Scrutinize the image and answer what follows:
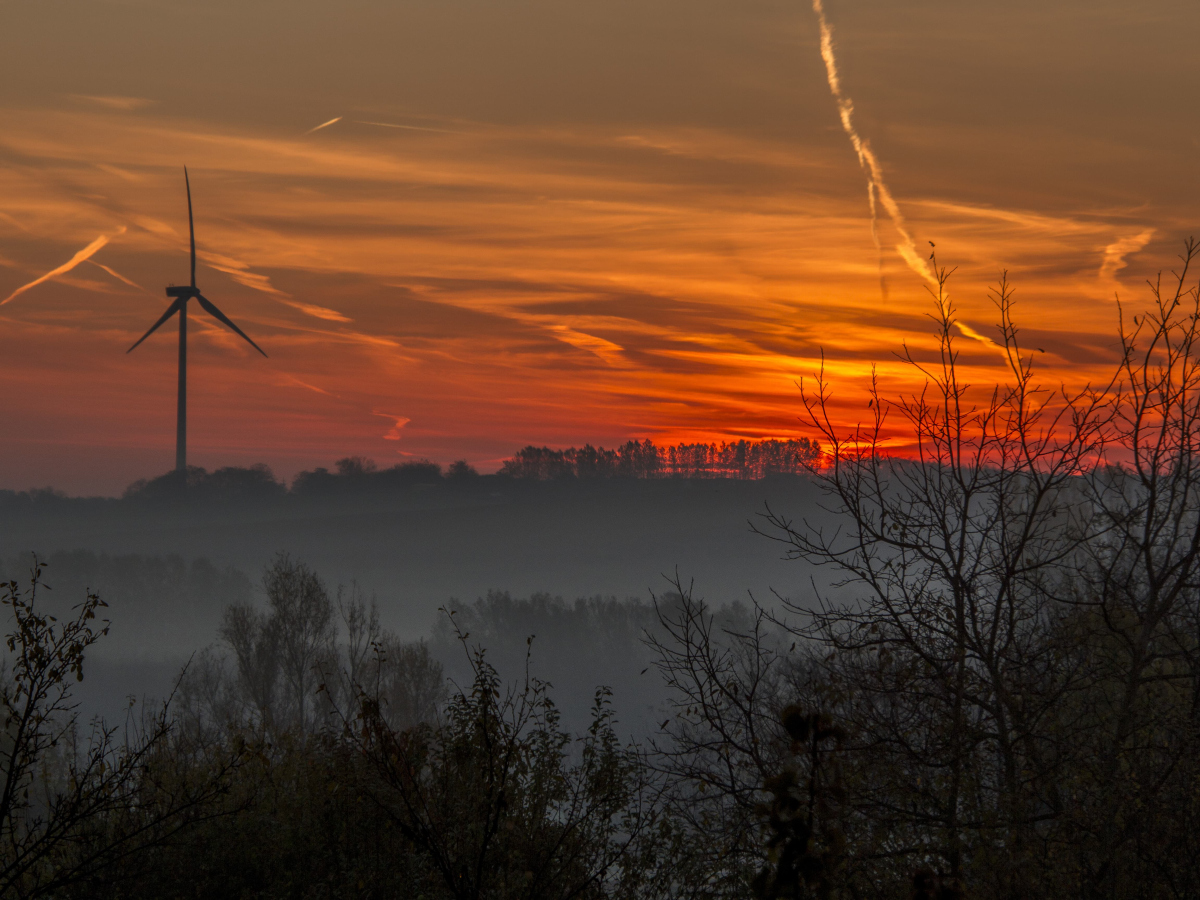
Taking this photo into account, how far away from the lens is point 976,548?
1141 cm

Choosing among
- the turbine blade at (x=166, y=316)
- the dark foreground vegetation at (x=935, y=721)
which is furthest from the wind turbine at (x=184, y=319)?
the dark foreground vegetation at (x=935, y=721)

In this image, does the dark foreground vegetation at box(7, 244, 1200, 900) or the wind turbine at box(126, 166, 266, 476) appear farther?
the wind turbine at box(126, 166, 266, 476)

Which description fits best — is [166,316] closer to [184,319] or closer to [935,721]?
[184,319]

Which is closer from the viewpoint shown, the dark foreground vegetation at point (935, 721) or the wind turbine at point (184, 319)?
the dark foreground vegetation at point (935, 721)

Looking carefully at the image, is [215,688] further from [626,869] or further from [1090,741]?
[1090,741]

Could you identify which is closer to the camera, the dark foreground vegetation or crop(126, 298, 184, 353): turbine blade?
the dark foreground vegetation

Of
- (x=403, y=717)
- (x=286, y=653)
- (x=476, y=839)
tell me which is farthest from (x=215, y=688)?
→ (x=476, y=839)

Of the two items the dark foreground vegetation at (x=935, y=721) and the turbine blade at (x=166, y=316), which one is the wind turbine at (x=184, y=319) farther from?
the dark foreground vegetation at (x=935, y=721)

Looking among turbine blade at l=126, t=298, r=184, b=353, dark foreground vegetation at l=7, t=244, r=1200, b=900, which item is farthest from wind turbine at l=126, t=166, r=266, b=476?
dark foreground vegetation at l=7, t=244, r=1200, b=900

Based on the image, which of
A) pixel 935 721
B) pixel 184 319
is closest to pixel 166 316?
pixel 184 319

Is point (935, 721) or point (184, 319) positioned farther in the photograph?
point (184, 319)

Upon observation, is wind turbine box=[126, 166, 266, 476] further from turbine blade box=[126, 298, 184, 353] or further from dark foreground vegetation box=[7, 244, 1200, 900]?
dark foreground vegetation box=[7, 244, 1200, 900]

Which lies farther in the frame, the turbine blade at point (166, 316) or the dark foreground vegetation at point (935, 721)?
the turbine blade at point (166, 316)

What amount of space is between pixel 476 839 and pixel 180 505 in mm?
198966
